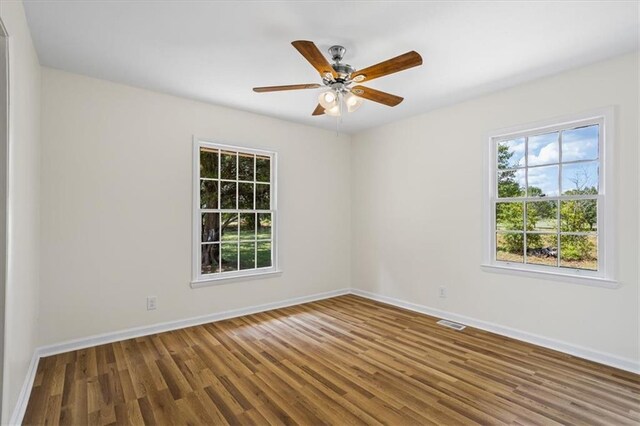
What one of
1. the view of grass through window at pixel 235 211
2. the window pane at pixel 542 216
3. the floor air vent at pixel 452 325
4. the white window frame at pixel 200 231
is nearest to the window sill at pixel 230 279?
the white window frame at pixel 200 231

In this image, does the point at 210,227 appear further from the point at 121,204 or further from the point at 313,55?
the point at 313,55

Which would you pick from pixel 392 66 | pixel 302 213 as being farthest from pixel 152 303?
pixel 392 66

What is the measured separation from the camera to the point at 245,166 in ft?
14.1

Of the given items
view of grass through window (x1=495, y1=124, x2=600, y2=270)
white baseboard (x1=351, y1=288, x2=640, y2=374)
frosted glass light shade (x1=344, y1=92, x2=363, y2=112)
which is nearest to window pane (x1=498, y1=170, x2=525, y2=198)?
view of grass through window (x1=495, y1=124, x2=600, y2=270)

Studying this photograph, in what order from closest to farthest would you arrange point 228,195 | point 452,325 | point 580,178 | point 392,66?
1. point 392,66
2. point 580,178
3. point 452,325
4. point 228,195

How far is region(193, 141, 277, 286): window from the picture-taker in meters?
3.93

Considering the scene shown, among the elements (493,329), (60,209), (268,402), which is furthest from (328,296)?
(60,209)

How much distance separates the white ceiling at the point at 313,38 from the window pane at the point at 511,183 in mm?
931

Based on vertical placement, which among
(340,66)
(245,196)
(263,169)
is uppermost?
(340,66)

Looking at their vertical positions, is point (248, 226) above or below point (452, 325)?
above

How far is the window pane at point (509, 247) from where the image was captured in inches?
137

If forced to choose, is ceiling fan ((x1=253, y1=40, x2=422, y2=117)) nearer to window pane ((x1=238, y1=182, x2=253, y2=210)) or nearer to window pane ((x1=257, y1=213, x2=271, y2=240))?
window pane ((x1=238, y1=182, x2=253, y2=210))

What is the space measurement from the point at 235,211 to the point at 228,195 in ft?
0.73

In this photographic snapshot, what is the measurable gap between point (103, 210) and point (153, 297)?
1.05 m
